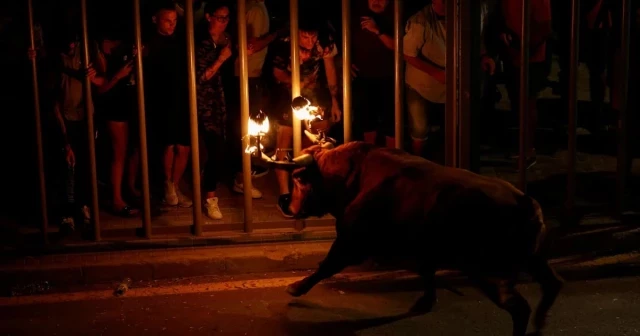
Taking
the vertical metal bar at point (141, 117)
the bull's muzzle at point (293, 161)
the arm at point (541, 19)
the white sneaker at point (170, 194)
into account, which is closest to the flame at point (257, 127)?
the bull's muzzle at point (293, 161)

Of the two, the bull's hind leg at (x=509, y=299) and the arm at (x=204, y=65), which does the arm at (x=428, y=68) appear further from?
the bull's hind leg at (x=509, y=299)

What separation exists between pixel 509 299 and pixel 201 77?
3.77m

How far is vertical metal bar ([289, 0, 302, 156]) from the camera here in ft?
23.4

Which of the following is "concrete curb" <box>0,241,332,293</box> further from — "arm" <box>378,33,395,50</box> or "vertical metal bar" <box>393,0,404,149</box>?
"arm" <box>378,33,395,50</box>

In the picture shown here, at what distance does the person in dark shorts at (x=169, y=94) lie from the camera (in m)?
7.50

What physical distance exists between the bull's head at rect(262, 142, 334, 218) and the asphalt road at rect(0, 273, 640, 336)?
75cm

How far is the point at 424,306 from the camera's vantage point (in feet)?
19.9

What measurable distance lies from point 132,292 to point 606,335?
11.4ft

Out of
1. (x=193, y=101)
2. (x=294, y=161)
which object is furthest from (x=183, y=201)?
(x=294, y=161)

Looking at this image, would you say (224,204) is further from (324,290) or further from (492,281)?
(492,281)

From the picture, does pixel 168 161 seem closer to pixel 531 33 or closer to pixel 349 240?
pixel 349 240

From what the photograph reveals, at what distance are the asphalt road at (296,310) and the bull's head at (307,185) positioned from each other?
75 centimetres

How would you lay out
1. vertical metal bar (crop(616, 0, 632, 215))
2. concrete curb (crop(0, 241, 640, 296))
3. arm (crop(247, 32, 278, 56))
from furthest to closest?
arm (crop(247, 32, 278, 56)) → vertical metal bar (crop(616, 0, 632, 215)) → concrete curb (crop(0, 241, 640, 296))

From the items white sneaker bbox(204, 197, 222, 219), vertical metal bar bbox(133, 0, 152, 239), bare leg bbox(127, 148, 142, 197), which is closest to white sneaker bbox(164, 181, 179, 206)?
bare leg bbox(127, 148, 142, 197)
